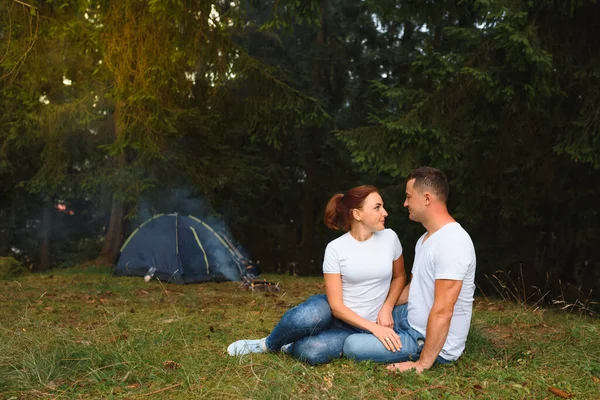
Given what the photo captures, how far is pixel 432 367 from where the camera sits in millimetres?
4098

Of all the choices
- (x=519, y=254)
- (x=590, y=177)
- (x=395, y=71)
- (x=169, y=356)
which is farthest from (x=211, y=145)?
(x=169, y=356)

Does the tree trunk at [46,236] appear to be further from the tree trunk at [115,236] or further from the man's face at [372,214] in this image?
the man's face at [372,214]

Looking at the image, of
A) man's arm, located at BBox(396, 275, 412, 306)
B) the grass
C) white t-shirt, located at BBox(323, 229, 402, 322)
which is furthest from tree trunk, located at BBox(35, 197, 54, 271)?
man's arm, located at BBox(396, 275, 412, 306)

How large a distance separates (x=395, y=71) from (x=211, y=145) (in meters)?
5.56

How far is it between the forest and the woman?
2.54 m

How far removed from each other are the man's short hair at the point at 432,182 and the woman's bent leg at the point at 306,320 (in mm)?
1034

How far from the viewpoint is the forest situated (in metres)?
7.56

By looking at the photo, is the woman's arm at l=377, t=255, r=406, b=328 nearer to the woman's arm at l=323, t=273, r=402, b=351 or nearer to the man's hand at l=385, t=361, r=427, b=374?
the woman's arm at l=323, t=273, r=402, b=351

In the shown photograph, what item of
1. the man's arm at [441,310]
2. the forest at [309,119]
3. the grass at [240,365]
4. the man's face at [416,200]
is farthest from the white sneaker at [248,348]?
the forest at [309,119]

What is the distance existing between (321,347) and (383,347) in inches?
16.8

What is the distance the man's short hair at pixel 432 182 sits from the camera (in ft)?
13.0

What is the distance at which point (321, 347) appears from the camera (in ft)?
13.7

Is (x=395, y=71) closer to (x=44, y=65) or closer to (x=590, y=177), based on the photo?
(x=590, y=177)

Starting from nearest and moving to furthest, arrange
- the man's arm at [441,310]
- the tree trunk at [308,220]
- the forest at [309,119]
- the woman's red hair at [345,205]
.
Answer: the man's arm at [441,310], the woman's red hair at [345,205], the forest at [309,119], the tree trunk at [308,220]
